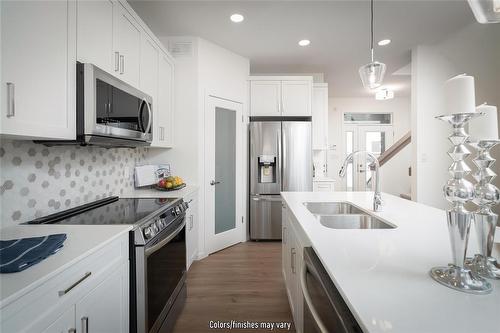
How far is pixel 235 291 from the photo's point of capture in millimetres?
2227

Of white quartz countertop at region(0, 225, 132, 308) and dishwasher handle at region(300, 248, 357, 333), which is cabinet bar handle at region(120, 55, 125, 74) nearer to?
white quartz countertop at region(0, 225, 132, 308)

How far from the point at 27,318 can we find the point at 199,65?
9.31ft

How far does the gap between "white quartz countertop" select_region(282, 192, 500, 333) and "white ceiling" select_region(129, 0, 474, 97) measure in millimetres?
2250

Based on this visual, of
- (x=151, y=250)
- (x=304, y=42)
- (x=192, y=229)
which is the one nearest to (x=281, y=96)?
(x=304, y=42)

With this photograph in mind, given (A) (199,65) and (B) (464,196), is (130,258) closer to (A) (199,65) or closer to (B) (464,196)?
(B) (464,196)

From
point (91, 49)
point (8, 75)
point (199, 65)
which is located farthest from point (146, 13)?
point (8, 75)

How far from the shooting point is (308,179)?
353 cm

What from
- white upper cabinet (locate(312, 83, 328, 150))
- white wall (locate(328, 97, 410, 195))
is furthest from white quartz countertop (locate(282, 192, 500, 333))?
white wall (locate(328, 97, 410, 195))

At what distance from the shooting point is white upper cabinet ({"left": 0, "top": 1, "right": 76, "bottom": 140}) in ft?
3.13

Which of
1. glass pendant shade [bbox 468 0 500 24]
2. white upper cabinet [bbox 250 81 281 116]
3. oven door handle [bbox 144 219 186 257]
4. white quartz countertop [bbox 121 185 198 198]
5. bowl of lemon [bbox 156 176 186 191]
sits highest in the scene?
white upper cabinet [bbox 250 81 281 116]

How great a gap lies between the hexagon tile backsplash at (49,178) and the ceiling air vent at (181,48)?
1498 millimetres

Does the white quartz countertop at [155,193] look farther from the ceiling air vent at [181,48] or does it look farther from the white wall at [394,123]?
the white wall at [394,123]

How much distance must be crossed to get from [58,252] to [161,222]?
2.14 feet

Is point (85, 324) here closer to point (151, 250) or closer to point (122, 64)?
point (151, 250)
